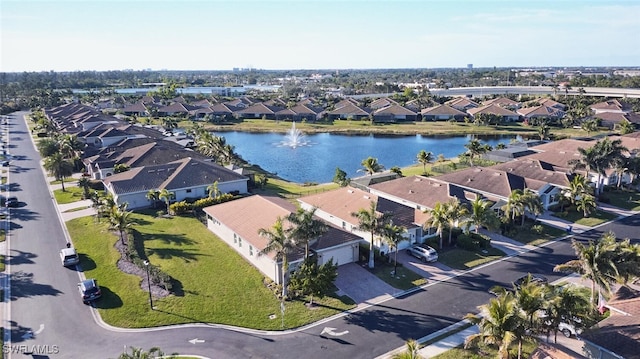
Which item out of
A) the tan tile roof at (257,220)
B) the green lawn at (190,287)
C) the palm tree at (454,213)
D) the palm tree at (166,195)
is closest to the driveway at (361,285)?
the green lawn at (190,287)

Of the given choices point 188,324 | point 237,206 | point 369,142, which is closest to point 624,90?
point 369,142

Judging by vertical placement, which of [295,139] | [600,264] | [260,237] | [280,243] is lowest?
[260,237]

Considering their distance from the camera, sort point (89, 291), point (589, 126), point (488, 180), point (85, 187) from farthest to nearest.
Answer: point (589, 126) < point (85, 187) < point (488, 180) < point (89, 291)

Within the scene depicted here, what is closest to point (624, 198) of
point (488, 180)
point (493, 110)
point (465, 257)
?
point (488, 180)

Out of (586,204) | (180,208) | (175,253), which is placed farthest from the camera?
(180,208)

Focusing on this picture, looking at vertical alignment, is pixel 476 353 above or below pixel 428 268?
below

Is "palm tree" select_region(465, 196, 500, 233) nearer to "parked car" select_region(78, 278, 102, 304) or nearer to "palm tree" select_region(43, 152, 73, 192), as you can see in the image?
"parked car" select_region(78, 278, 102, 304)

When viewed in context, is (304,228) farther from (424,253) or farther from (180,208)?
(180,208)
